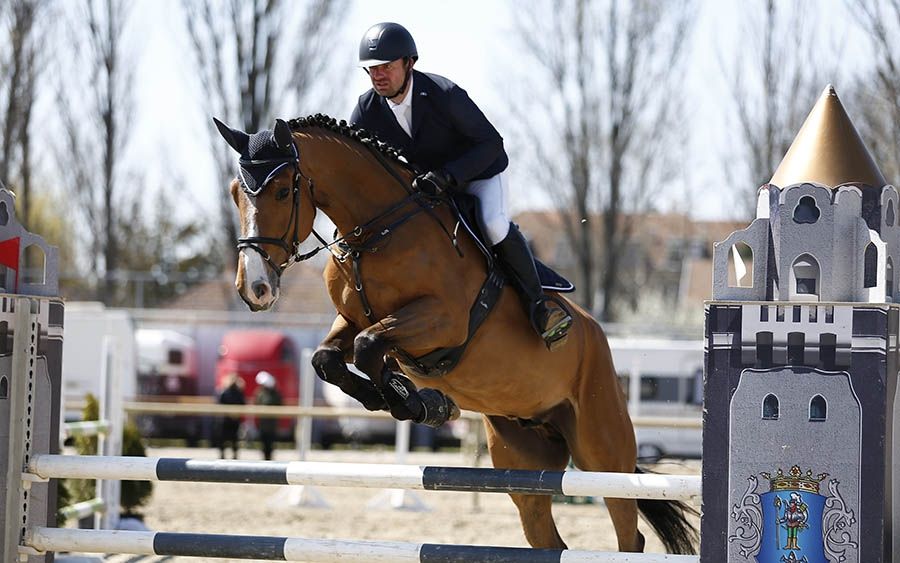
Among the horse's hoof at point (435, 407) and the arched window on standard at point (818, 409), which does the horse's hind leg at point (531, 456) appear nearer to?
the horse's hoof at point (435, 407)

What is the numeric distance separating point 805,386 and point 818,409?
7 centimetres

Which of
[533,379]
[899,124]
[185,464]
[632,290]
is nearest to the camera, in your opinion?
[185,464]

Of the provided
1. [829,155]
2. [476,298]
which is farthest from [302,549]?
[829,155]

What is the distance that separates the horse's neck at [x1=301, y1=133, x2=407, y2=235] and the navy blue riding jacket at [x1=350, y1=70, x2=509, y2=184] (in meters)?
Answer: 0.25

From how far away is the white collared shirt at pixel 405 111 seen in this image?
4.10 metres

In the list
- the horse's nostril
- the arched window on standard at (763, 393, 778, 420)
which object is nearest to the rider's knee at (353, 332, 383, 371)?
the horse's nostril

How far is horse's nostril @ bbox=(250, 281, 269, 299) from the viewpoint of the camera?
134 inches

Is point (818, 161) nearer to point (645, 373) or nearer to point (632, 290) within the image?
point (645, 373)

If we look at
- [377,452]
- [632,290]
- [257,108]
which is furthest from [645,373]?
[632,290]

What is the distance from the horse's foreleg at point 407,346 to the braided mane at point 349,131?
1.86 ft

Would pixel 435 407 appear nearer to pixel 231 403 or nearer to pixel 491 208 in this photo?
pixel 491 208

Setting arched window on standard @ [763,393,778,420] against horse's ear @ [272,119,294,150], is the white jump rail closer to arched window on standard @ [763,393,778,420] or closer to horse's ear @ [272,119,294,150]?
arched window on standard @ [763,393,778,420]

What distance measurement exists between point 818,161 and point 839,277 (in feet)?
1.25

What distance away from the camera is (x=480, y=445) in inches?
412
